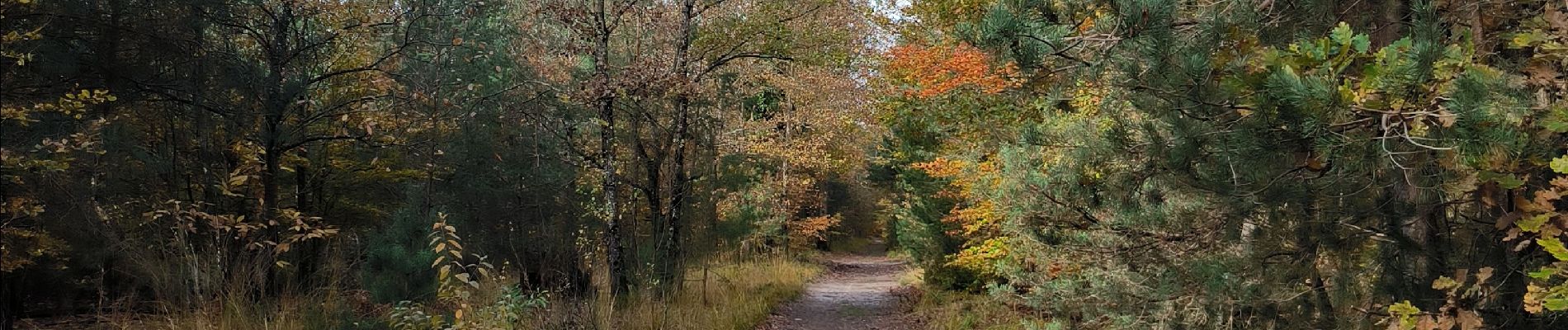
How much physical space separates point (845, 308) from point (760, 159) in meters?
4.05

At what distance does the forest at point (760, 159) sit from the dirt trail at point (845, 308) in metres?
0.14

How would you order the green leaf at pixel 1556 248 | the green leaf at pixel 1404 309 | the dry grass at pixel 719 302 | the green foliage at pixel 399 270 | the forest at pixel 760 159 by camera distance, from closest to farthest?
1. the green leaf at pixel 1556 248
2. the green leaf at pixel 1404 309
3. the forest at pixel 760 159
4. the green foliage at pixel 399 270
5. the dry grass at pixel 719 302

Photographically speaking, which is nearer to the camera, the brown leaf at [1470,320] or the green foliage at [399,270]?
the brown leaf at [1470,320]

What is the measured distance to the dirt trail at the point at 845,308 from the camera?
10.5 metres

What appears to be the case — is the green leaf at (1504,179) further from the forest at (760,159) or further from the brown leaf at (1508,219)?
the brown leaf at (1508,219)

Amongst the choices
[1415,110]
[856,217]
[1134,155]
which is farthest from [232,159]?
[856,217]

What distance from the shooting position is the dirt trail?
10.5 m

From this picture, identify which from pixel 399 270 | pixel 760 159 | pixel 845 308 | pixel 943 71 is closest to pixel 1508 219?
pixel 399 270

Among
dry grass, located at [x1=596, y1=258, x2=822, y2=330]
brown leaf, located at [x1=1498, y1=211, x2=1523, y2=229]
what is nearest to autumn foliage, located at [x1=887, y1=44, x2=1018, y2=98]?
dry grass, located at [x1=596, y1=258, x2=822, y2=330]

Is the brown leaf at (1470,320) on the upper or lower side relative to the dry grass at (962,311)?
upper

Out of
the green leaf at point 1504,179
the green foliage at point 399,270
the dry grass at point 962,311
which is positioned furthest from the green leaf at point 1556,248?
the dry grass at point 962,311

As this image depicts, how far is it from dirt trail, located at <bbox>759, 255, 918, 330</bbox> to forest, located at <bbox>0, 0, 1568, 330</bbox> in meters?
0.14

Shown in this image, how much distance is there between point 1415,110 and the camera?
7.78 feet

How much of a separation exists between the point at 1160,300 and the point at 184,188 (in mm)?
7400
